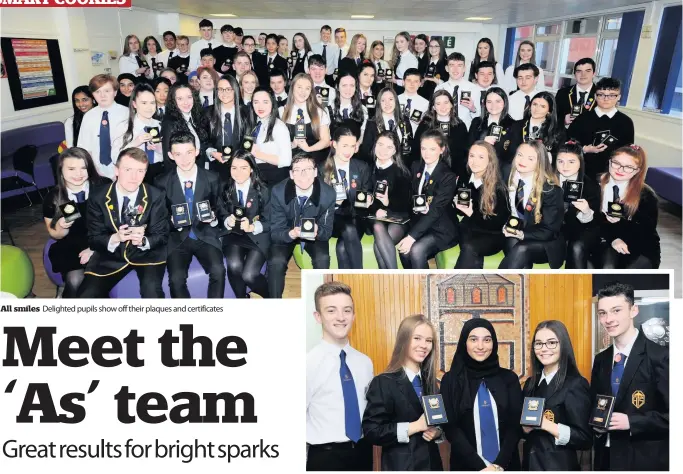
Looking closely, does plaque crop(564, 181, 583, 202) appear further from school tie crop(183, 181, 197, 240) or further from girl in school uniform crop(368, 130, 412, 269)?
school tie crop(183, 181, 197, 240)

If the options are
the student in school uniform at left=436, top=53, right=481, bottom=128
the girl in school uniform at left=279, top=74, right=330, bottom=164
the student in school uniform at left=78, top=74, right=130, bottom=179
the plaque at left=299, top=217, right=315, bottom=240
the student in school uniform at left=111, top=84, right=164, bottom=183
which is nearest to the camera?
the plaque at left=299, top=217, right=315, bottom=240

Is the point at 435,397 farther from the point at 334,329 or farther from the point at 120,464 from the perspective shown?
the point at 120,464

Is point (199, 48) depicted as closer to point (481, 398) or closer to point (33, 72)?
point (33, 72)

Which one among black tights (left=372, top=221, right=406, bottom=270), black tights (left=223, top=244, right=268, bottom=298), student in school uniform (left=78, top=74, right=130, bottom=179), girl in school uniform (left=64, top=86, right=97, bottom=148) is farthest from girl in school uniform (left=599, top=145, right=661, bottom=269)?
girl in school uniform (left=64, top=86, right=97, bottom=148)

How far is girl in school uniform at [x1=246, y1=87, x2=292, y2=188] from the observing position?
4141 millimetres

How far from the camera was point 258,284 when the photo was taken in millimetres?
3383

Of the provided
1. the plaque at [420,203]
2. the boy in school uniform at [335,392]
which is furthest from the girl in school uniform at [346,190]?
the boy in school uniform at [335,392]

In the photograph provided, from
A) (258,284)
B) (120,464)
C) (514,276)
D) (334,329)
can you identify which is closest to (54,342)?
(120,464)

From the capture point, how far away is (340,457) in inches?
83.8

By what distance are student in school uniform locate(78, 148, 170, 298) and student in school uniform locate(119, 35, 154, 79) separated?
4905 mm

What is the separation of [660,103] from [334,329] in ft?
23.6

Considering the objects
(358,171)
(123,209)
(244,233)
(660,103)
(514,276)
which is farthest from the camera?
(660,103)

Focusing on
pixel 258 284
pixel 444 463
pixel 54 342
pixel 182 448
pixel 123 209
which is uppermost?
pixel 123 209

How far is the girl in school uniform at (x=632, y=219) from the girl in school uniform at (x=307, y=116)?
2.31 metres
